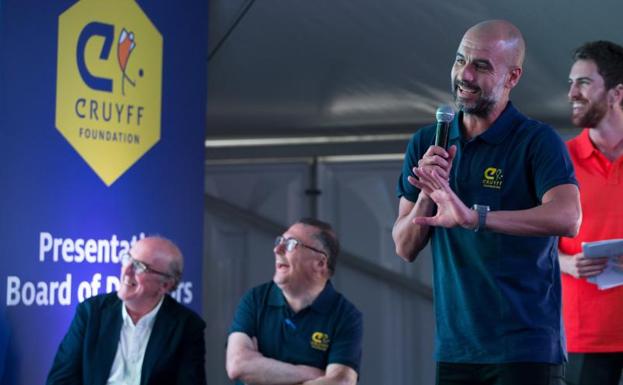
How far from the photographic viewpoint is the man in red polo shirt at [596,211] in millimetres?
3482

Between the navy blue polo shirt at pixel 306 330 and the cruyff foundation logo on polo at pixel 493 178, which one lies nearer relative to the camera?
the cruyff foundation logo on polo at pixel 493 178

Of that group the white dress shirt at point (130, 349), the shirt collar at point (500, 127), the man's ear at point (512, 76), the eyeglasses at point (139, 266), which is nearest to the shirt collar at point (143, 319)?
the white dress shirt at point (130, 349)

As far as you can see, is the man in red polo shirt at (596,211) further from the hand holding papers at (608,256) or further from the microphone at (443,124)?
the microphone at (443,124)

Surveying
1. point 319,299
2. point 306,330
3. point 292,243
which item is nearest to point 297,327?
point 306,330

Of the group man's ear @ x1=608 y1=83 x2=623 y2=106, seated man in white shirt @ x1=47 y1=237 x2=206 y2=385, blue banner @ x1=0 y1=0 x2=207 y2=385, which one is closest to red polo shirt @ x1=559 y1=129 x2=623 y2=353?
man's ear @ x1=608 y1=83 x2=623 y2=106

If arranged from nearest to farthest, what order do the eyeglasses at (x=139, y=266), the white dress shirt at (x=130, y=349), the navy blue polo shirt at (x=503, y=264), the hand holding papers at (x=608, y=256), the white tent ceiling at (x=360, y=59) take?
1. the navy blue polo shirt at (x=503, y=264)
2. the hand holding papers at (x=608, y=256)
3. the white dress shirt at (x=130, y=349)
4. the eyeglasses at (x=139, y=266)
5. the white tent ceiling at (x=360, y=59)

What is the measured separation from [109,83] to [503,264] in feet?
8.45

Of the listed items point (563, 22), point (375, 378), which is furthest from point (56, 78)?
point (375, 378)

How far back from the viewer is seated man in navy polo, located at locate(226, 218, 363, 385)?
4008 millimetres

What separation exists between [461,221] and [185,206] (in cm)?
280

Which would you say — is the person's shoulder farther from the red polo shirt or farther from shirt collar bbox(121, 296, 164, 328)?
shirt collar bbox(121, 296, 164, 328)

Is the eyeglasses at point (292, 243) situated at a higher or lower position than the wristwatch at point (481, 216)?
higher

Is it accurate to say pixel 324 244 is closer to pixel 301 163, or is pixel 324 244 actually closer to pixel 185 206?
pixel 185 206

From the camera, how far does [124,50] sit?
15.3ft
